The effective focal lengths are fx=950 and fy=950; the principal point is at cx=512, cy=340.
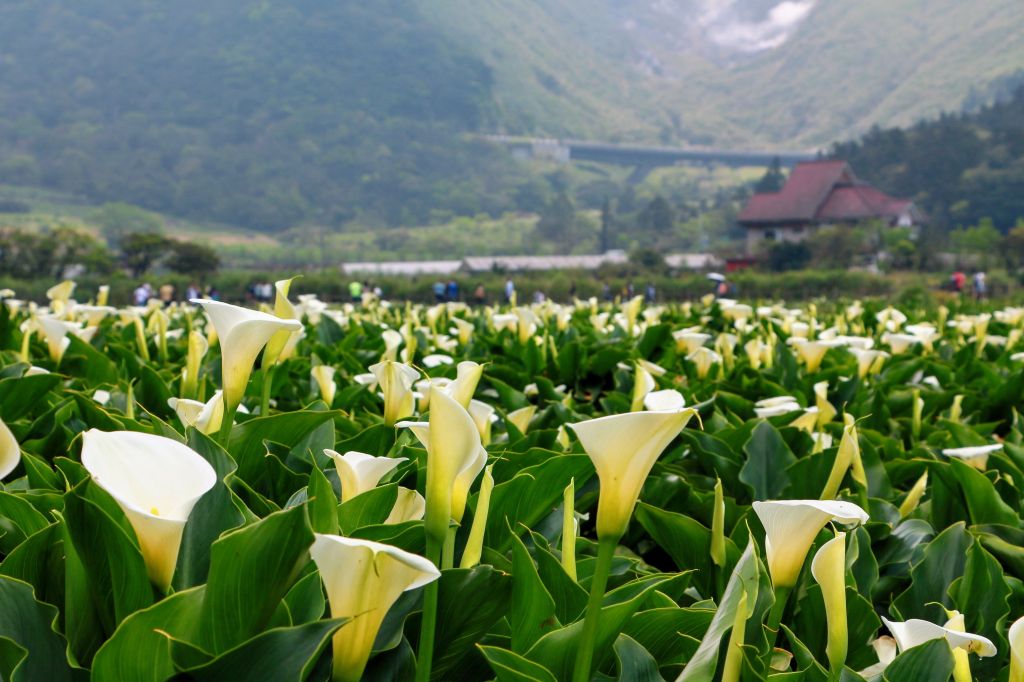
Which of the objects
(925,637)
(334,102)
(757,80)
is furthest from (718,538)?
(757,80)

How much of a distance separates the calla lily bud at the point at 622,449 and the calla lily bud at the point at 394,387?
84 cm

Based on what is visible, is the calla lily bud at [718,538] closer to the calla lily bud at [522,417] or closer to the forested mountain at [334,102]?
the calla lily bud at [522,417]

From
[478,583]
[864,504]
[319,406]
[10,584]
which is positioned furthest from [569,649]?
[319,406]

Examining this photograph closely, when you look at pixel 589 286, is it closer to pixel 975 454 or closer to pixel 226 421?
pixel 975 454

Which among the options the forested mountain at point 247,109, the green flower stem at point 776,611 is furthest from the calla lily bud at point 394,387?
the forested mountain at point 247,109

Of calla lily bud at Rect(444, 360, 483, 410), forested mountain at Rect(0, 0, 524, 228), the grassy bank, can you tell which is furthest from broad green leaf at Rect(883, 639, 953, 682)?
forested mountain at Rect(0, 0, 524, 228)

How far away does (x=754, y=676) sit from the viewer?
100cm

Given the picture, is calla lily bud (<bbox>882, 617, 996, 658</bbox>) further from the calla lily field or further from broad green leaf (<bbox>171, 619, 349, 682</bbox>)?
broad green leaf (<bbox>171, 619, 349, 682</bbox>)

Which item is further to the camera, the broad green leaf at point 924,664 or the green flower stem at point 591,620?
the broad green leaf at point 924,664

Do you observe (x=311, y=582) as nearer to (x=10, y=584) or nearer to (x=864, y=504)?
(x=10, y=584)

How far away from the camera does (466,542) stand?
4.08ft

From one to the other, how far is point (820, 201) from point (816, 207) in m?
0.88

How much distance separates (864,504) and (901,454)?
0.66 metres

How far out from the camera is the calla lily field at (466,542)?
85 centimetres
